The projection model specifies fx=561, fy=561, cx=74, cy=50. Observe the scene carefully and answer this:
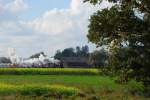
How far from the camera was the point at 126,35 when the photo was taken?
29875 millimetres

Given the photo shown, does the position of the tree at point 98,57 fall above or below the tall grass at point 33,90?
above

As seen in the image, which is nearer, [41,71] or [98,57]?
[98,57]

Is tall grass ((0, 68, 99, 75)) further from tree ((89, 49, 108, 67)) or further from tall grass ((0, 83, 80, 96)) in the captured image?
tall grass ((0, 83, 80, 96))

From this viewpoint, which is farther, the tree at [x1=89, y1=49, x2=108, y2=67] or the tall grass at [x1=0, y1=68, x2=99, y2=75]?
the tall grass at [x1=0, y1=68, x2=99, y2=75]

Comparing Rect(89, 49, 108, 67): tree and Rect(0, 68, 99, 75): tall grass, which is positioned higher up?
Rect(0, 68, 99, 75): tall grass

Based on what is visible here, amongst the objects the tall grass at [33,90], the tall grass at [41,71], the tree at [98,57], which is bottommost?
the tall grass at [33,90]

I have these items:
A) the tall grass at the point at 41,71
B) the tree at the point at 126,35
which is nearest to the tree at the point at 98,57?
the tree at the point at 126,35

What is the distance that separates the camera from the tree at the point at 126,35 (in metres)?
29.7

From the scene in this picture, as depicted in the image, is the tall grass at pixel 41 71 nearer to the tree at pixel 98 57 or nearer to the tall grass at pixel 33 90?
the tree at pixel 98 57

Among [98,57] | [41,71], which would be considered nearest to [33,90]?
[98,57]

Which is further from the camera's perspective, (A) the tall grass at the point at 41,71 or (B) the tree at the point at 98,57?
(A) the tall grass at the point at 41,71

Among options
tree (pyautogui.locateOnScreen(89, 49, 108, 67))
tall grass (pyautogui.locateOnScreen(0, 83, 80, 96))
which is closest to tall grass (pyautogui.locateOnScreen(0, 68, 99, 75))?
tree (pyautogui.locateOnScreen(89, 49, 108, 67))

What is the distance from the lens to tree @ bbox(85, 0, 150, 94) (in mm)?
29703

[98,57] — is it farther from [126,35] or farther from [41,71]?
[41,71]
